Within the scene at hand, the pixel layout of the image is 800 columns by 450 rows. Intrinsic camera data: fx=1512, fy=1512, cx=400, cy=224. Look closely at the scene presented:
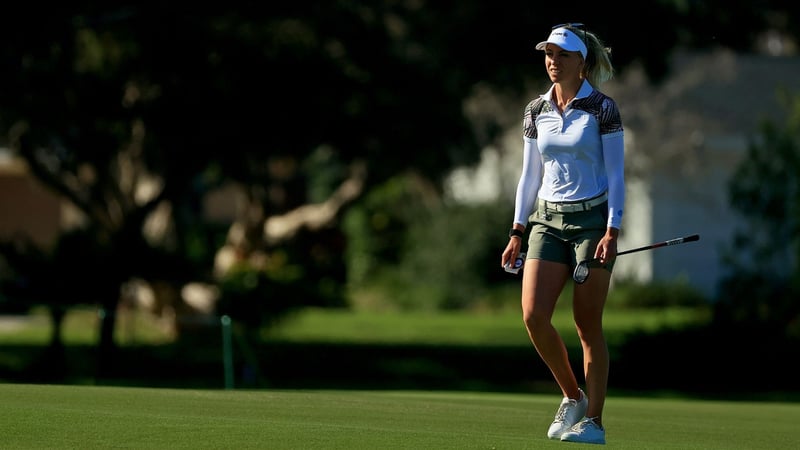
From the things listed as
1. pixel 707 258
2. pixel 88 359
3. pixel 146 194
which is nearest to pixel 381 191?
pixel 707 258

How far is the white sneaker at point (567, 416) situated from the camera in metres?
7.97

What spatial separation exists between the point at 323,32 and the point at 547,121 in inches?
602

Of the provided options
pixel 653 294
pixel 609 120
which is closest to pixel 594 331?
pixel 609 120

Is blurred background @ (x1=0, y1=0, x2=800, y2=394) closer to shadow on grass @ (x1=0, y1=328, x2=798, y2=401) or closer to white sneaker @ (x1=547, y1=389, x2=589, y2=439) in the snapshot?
shadow on grass @ (x1=0, y1=328, x2=798, y2=401)

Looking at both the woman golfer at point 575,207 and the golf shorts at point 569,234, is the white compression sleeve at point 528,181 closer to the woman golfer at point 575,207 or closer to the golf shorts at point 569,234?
the woman golfer at point 575,207

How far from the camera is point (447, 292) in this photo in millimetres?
38500

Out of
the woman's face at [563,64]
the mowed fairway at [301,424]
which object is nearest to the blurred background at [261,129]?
the mowed fairway at [301,424]

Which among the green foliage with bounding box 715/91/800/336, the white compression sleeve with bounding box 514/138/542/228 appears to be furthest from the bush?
the white compression sleeve with bounding box 514/138/542/228

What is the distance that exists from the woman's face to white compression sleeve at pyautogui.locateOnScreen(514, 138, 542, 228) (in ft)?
1.29

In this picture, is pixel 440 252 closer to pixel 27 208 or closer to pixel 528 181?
pixel 27 208

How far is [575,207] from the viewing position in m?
7.87

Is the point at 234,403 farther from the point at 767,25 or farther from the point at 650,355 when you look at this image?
the point at 767,25

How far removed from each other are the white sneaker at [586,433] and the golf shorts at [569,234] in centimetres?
81

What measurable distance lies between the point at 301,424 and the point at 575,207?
1.82 metres
